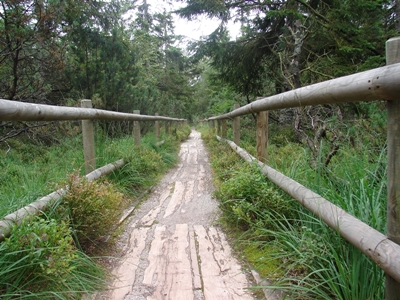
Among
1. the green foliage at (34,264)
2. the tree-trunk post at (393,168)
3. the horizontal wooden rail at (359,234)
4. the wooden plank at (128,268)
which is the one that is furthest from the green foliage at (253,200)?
the green foliage at (34,264)

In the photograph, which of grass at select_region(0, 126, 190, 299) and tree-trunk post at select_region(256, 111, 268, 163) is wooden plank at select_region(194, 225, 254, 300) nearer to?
grass at select_region(0, 126, 190, 299)

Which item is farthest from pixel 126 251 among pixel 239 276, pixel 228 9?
pixel 228 9

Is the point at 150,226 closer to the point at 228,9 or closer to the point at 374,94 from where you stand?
the point at 374,94

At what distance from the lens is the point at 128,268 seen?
2.03 metres

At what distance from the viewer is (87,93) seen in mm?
7188

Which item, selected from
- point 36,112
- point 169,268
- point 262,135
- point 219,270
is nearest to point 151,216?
point 169,268

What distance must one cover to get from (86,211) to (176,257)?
2.43 feet

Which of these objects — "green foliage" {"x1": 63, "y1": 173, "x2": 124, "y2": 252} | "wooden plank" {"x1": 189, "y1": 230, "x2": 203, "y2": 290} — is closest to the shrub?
"green foliage" {"x1": 63, "y1": 173, "x2": 124, "y2": 252}

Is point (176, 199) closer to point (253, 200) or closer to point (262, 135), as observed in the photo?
point (262, 135)

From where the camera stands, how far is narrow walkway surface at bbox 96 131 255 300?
1.75 m

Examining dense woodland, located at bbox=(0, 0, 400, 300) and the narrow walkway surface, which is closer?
dense woodland, located at bbox=(0, 0, 400, 300)

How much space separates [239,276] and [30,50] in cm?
626

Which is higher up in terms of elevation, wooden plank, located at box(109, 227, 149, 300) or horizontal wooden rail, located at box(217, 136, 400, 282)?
horizontal wooden rail, located at box(217, 136, 400, 282)

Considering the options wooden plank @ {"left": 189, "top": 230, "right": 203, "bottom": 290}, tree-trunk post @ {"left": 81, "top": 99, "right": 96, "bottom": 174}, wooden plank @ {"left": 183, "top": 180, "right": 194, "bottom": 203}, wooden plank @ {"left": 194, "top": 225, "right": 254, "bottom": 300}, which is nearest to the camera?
wooden plank @ {"left": 194, "top": 225, "right": 254, "bottom": 300}
